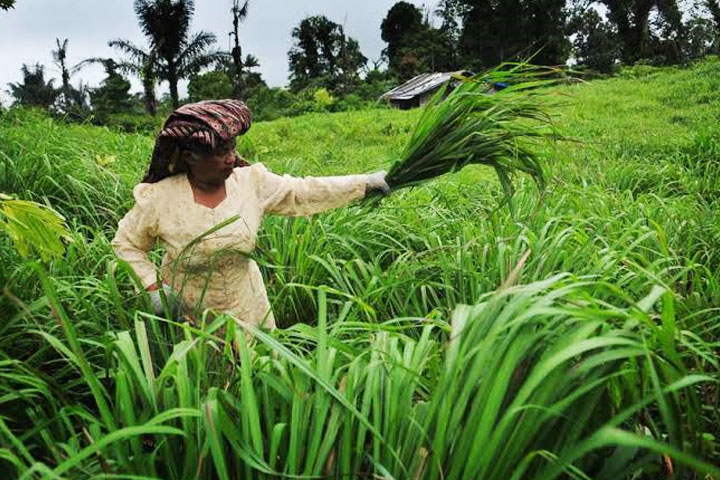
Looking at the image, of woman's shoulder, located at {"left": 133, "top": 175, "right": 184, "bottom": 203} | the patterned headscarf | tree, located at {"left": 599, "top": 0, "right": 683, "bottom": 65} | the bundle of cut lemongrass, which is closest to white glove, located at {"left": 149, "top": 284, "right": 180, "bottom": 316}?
woman's shoulder, located at {"left": 133, "top": 175, "right": 184, "bottom": 203}

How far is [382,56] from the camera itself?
1655 inches

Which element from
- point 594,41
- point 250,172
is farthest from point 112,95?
point 250,172

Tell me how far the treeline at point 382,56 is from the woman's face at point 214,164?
19.0m

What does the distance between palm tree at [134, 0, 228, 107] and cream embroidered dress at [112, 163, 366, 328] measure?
2288cm

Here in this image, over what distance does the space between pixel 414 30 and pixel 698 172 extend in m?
35.2

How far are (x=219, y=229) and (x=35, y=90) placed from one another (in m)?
41.2

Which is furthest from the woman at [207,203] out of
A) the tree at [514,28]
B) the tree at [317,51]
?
the tree at [317,51]

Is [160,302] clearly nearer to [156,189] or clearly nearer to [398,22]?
[156,189]

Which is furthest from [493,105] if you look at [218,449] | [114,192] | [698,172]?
[698,172]

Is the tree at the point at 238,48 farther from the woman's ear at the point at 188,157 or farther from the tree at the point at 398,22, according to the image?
the woman's ear at the point at 188,157

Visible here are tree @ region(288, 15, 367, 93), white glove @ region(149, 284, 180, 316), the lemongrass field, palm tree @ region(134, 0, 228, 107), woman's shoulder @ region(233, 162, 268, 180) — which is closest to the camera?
the lemongrass field

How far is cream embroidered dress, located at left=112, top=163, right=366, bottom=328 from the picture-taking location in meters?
1.66

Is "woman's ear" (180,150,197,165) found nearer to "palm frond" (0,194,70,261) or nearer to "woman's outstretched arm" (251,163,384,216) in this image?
"woman's outstretched arm" (251,163,384,216)

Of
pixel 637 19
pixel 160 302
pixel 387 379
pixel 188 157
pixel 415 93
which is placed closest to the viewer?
pixel 387 379
